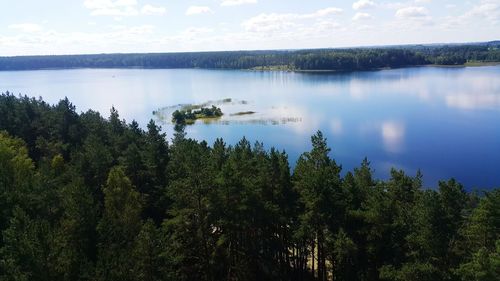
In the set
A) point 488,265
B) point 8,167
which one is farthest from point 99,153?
point 488,265

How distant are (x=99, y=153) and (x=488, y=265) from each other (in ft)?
103

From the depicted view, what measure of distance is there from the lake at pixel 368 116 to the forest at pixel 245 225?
105ft

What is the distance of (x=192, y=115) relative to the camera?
364 ft

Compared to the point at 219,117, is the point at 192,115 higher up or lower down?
higher up

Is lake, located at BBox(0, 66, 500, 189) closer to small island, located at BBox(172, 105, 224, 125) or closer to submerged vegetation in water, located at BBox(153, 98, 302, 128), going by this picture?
submerged vegetation in water, located at BBox(153, 98, 302, 128)

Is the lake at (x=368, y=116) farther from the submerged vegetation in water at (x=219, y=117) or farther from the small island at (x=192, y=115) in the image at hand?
the small island at (x=192, y=115)

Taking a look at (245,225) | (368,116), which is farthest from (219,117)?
(245,225)

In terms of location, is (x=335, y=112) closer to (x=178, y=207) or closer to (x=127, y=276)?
(x=178, y=207)

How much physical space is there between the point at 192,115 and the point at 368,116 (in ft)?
140

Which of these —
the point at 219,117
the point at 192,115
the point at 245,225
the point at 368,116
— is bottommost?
the point at 219,117

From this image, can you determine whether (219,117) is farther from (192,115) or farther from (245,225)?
(245,225)

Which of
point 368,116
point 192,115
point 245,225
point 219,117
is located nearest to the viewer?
point 245,225

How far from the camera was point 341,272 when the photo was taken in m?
25.6

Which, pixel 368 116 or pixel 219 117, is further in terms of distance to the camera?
pixel 219 117
